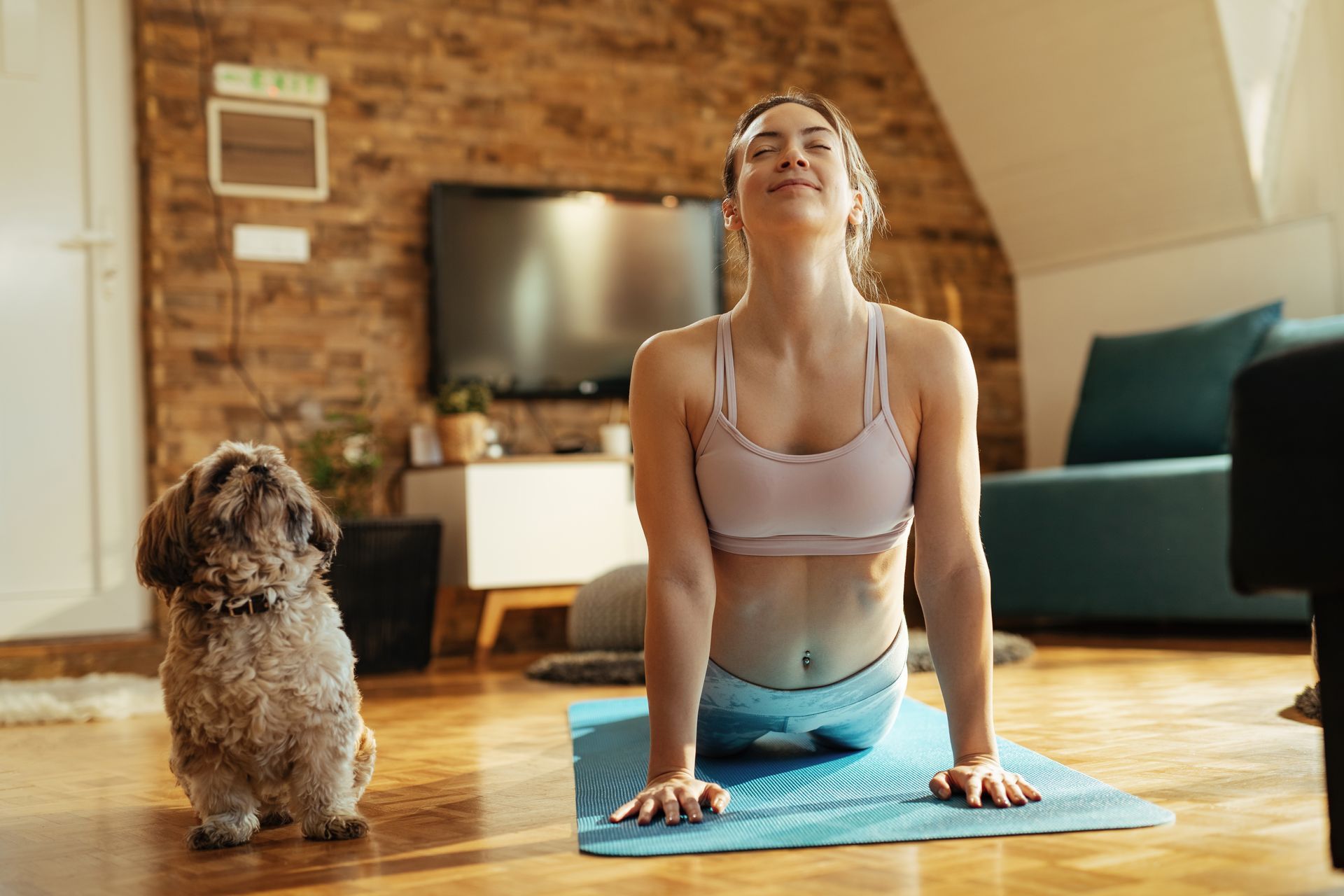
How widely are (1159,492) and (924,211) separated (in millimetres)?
2162

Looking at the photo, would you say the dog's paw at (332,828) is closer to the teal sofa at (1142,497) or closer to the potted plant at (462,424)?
the potted plant at (462,424)

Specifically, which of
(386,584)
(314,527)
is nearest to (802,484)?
(314,527)

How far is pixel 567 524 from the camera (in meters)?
4.47

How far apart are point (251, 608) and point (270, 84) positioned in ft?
11.2

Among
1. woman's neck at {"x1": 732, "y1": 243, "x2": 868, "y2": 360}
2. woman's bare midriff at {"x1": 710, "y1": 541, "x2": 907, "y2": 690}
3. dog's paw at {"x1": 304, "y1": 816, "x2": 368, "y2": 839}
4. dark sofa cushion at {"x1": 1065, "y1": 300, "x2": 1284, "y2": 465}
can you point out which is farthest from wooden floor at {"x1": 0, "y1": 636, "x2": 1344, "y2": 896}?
dark sofa cushion at {"x1": 1065, "y1": 300, "x2": 1284, "y2": 465}

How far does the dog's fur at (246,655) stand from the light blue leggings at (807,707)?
1.83 feet

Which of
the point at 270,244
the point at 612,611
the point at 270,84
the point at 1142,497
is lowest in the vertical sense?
the point at 612,611

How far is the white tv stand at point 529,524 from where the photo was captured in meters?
4.34

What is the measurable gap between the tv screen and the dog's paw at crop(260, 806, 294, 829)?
307cm

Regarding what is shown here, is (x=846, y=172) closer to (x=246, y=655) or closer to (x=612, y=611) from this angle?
(x=246, y=655)

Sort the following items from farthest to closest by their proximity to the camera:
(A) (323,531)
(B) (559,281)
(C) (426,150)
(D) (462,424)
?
(B) (559,281) → (C) (426,150) → (D) (462,424) → (A) (323,531)

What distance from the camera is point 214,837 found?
1662 mm

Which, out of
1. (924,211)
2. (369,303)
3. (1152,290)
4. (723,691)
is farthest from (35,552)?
(1152,290)

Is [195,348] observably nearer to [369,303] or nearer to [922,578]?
[369,303]
